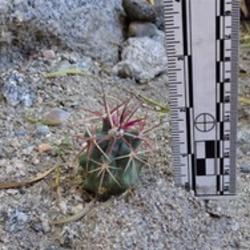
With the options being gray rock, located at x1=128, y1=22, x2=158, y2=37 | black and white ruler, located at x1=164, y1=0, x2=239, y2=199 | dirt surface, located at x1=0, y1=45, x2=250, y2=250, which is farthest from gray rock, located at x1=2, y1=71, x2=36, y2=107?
black and white ruler, located at x1=164, y1=0, x2=239, y2=199

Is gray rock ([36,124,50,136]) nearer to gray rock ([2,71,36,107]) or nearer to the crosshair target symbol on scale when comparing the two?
gray rock ([2,71,36,107])

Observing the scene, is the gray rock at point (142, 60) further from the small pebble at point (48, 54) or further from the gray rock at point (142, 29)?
the small pebble at point (48, 54)

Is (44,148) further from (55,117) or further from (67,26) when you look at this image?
(67,26)

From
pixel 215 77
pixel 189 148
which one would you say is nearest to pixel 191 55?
pixel 215 77

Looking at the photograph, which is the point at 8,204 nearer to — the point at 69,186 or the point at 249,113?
the point at 69,186

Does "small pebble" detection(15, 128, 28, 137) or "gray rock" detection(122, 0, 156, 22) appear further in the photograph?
"gray rock" detection(122, 0, 156, 22)

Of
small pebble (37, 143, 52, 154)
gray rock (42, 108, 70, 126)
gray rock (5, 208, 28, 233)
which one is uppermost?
gray rock (42, 108, 70, 126)

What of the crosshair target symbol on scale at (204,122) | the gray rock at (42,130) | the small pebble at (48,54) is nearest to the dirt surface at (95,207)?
the gray rock at (42,130)
